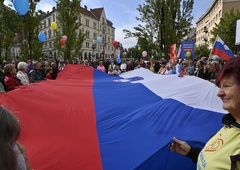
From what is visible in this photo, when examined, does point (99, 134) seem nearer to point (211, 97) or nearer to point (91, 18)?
point (211, 97)

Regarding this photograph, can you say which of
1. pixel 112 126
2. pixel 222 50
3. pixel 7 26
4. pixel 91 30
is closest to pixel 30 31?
pixel 7 26

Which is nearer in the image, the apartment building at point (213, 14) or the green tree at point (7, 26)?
the green tree at point (7, 26)

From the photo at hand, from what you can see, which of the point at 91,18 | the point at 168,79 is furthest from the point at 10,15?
the point at 91,18

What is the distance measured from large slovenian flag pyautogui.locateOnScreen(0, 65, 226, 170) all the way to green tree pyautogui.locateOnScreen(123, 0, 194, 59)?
12242 millimetres

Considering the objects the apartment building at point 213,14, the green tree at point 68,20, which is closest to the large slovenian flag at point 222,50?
the green tree at point 68,20

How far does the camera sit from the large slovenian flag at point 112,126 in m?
2.23

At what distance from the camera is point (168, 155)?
2109mm

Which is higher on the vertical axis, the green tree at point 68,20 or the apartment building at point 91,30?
the apartment building at point 91,30

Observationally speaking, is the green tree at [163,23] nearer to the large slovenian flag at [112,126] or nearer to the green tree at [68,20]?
the green tree at [68,20]

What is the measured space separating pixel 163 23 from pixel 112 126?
1379 cm

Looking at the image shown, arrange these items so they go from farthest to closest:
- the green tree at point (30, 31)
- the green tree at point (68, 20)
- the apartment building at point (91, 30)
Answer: the apartment building at point (91, 30) → the green tree at point (68, 20) → the green tree at point (30, 31)

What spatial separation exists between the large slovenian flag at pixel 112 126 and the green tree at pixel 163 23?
40.2 feet

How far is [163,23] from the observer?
1544 centimetres

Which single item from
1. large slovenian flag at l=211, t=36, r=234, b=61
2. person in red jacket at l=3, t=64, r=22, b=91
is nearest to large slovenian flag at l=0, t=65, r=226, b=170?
person in red jacket at l=3, t=64, r=22, b=91
